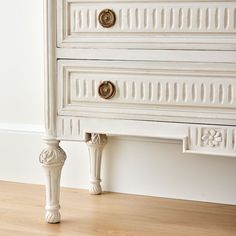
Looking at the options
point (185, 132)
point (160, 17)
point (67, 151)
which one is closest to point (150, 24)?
point (160, 17)

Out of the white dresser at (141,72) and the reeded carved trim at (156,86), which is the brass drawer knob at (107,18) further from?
the reeded carved trim at (156,86)

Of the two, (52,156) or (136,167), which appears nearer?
(52,156)

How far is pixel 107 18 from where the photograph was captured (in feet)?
4.91

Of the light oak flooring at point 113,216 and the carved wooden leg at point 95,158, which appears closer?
the light oak flooring at point 113,216

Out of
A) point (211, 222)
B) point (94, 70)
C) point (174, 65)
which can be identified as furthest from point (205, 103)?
point (211, 222)

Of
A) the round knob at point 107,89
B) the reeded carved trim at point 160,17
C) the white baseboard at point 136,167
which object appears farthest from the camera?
the white baseboard at point 136,167

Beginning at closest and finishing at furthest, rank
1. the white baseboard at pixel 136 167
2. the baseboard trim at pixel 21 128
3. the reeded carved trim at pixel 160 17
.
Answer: the reeded carved trim at pixel 160 17 → the white baseboard at pixel 136 167 → the baseboard trim at pixel 21 128

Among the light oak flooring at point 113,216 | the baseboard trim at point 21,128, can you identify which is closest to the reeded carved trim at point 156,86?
the light oak flooring at point 113,216

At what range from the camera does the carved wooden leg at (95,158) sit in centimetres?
194

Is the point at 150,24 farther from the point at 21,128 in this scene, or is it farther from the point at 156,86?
the point at 21,128

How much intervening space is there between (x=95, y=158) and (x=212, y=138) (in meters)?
0.61

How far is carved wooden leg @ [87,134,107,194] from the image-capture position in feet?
6.37

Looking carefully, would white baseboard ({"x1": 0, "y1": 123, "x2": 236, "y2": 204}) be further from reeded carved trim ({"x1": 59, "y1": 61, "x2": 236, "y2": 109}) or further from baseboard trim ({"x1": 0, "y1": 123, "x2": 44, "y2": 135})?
reeded carved trim ({"x1": 59, "y1": 61, "x2": 236, "y2": 109})

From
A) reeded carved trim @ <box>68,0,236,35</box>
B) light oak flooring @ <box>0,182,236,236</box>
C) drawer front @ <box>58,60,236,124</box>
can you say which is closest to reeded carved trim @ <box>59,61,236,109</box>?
drawer front @ <box>58,60,236,124</box>
